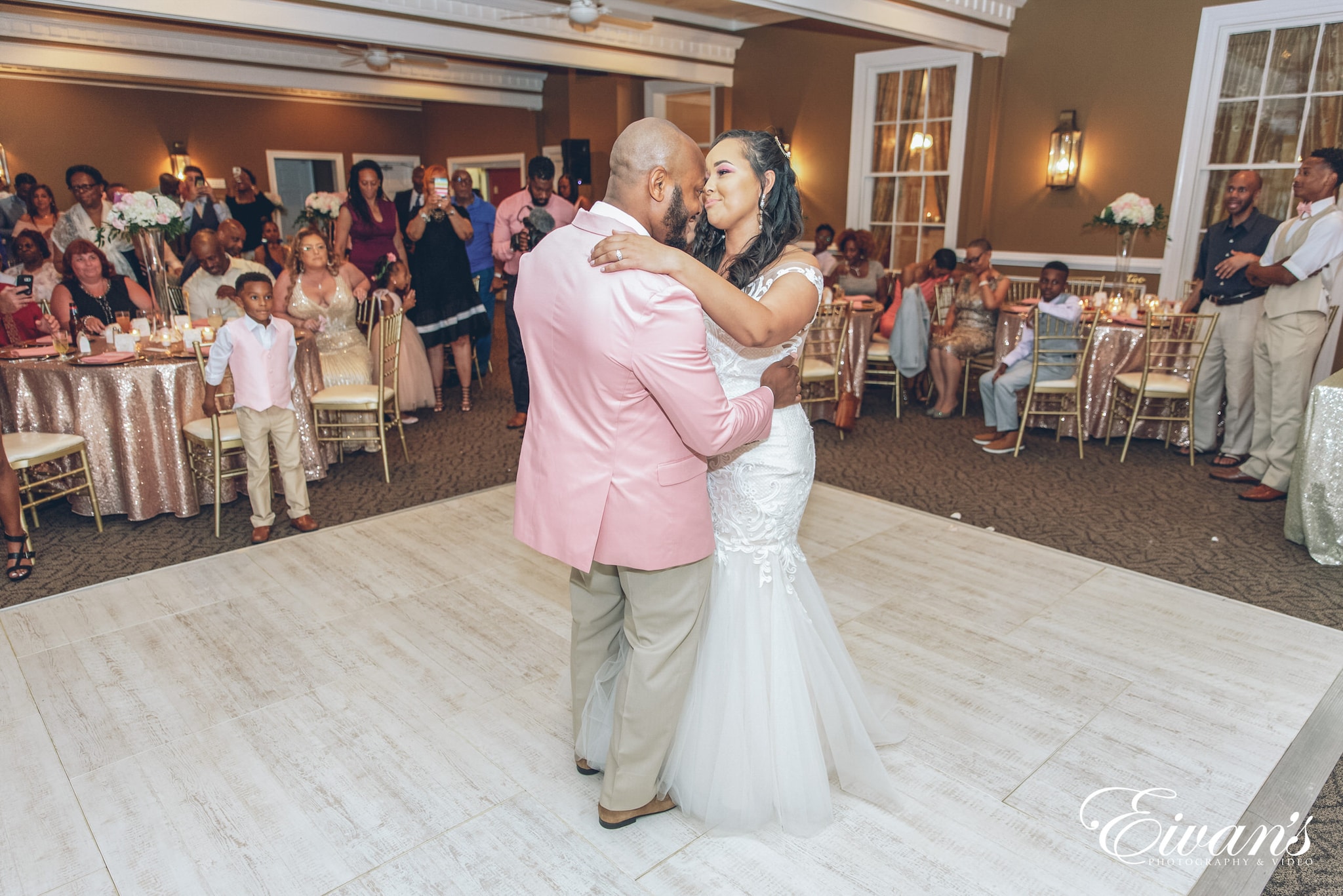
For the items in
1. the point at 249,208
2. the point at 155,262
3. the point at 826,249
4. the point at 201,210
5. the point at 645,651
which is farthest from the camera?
the point at 249,208

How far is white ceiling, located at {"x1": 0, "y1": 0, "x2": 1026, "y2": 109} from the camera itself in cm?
636

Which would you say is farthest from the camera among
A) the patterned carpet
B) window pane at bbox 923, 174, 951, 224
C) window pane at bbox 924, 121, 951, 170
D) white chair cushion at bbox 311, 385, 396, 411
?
window pane at bbox 923, 174, 951, 224

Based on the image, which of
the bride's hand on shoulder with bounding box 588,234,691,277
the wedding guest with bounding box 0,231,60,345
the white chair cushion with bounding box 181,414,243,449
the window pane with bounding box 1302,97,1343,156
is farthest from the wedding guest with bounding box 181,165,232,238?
the window pane with bounding box 1302,97,1343,156

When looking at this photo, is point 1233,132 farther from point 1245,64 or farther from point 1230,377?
point 1230,377

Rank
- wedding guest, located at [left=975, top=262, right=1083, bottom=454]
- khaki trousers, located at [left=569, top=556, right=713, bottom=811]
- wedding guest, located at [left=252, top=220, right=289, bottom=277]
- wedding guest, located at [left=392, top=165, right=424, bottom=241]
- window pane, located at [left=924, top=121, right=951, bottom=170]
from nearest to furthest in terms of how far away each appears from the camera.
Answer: khaki trousers, located at [left=569, top=556, right=713, bottom=811] < wedding guest, located at [left=975, top=262, right=1083, bottom=454] < wedding guest, located at [left=252, top=220, right=289, bottom=277] < wedding guest, located at [left=392, top=165, right=424, bottom=241] < window pane, located at [left=924, top=121, right=951, bottom=170]

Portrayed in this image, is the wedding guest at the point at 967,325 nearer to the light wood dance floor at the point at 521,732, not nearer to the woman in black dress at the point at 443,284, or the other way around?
the light wood dance floor at the point at 521,732

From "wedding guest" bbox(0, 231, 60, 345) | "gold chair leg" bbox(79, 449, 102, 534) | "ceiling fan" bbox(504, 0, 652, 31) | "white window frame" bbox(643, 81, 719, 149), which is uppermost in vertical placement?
"ceiling fan" bbox(504, 0, 652, 31)

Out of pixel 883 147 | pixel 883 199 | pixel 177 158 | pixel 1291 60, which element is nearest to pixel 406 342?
pixel 883 199

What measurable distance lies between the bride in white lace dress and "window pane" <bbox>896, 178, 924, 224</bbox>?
7.07 meters

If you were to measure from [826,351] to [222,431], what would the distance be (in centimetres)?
397

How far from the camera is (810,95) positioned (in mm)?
9016

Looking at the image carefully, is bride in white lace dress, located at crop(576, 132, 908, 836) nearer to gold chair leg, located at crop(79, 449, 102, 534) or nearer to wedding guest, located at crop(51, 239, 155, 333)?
gold chair leg, located at crop(79, 449, 102, 534)

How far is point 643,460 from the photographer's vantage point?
1.75 metres

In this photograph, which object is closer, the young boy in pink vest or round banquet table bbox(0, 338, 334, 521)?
the young boy in pink vest
